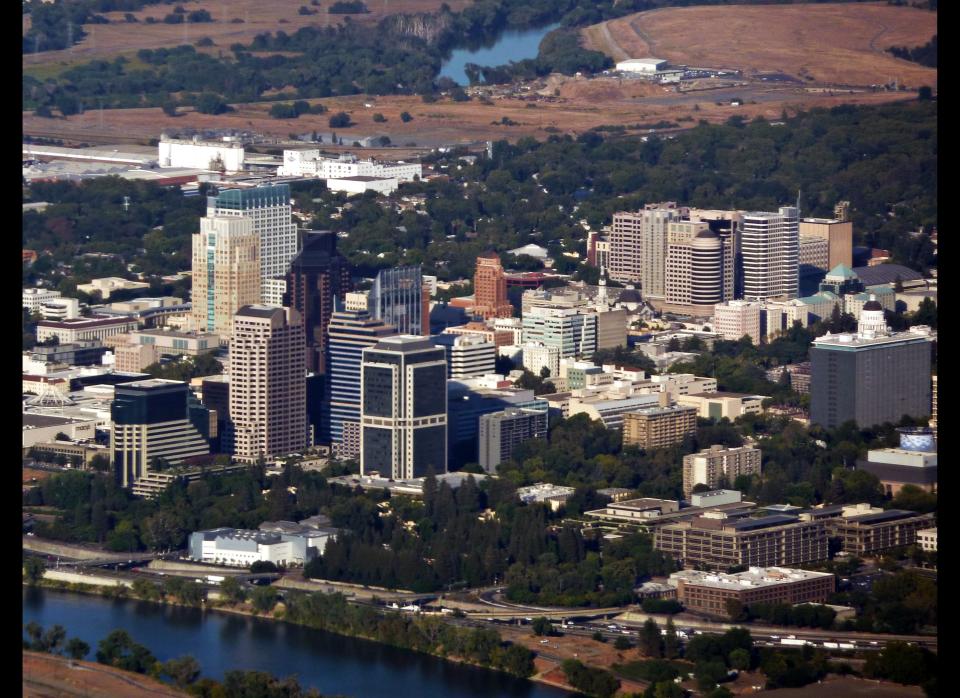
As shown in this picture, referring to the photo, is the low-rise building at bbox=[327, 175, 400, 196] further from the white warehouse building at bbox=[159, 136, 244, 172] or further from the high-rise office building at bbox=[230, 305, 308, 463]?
the high-rise office building at bbox=[230, 305, 308, 463]

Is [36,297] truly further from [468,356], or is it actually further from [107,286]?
[468,356]

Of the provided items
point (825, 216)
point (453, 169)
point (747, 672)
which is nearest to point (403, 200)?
point (453, 169)

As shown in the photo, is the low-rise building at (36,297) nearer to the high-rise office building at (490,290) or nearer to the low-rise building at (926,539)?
the high-rise office building at (490,290)

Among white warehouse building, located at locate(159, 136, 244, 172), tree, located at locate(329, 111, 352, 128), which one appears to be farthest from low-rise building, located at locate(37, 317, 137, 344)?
tree, located at locate(329, 111, 352, 128)

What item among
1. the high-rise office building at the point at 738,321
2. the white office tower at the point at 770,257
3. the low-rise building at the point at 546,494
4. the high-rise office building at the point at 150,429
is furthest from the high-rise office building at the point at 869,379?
the white office tower at the point at 770,257

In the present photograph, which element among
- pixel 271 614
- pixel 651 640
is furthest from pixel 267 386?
pixel 651 640
